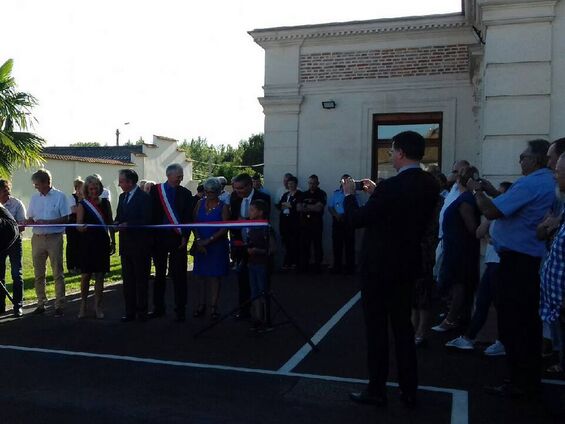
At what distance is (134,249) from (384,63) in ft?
25.0

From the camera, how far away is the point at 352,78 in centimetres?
1332

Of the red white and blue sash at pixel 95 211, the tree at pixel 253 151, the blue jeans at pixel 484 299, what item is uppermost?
the tree at pixel 253 151

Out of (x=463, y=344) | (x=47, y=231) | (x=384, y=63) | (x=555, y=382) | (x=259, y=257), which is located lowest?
(x=555, y=382)

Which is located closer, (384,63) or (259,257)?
(259,257)

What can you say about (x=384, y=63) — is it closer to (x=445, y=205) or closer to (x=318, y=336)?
(x=445, y=205)

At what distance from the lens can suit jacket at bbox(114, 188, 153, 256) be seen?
306 inches

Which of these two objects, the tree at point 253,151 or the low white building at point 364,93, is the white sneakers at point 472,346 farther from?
the tree at point 253,151

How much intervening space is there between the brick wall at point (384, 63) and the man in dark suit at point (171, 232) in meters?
6.44

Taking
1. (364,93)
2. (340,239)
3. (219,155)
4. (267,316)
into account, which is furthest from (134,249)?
(219,155)

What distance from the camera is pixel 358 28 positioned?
13.0m

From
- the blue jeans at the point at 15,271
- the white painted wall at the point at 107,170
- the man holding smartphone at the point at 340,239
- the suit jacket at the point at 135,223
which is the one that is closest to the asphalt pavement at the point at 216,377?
the blue jeans at the point at 15,271

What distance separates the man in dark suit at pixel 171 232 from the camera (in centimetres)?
791

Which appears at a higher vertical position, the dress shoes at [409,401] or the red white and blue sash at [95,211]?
the red white and blue sash at [95,211]

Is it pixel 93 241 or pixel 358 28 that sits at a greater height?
pixel 358 28
